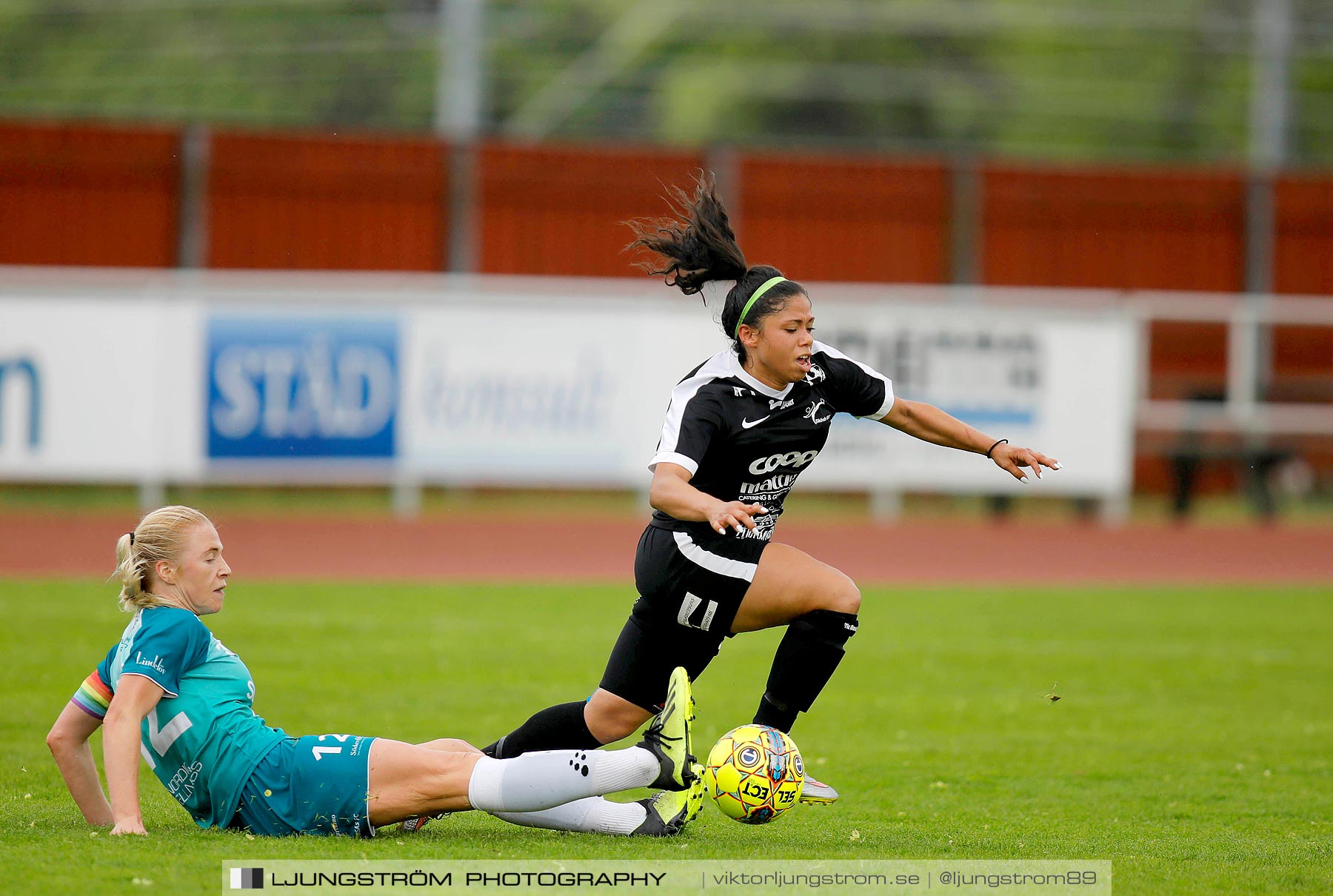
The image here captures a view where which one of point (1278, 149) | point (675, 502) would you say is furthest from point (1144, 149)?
point (675, 502)

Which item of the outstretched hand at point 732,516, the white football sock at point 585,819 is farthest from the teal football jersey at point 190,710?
the outstretched hand at point 732,516

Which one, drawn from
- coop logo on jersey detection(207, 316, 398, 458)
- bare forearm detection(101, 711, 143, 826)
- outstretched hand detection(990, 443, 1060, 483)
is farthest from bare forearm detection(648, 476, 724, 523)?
coop logo on jersey detection(207, 316, 398, 458)

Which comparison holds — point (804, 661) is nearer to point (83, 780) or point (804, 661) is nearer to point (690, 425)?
point (690, 425)

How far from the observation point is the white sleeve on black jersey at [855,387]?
5.75 meters

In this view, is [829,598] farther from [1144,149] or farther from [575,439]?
[1144,149]

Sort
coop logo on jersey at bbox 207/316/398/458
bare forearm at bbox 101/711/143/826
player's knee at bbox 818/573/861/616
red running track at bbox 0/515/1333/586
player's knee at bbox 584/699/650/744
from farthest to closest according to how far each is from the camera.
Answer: coop logo on jersey at bbox 207/316/398/458 < red running track at bbox 0/515/1333/586 < player's knee at bbox 584/699/650/744 < player's knee at bbox 818/573/861/616 < bare forearm at bbox 101/711/143/826

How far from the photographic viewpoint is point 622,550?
1656 centimetres

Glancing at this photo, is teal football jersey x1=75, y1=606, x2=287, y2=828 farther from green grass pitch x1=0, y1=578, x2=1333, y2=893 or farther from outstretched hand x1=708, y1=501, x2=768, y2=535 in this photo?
outstretched hand x1=708, y1=501, x2=768, y2=535

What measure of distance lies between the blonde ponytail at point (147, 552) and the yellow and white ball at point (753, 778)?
1.91 metres

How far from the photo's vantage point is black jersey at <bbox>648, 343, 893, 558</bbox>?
5387mm

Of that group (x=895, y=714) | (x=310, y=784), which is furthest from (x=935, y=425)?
(x=895, y=714)

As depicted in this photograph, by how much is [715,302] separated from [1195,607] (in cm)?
648

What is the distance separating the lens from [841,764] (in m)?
7.12

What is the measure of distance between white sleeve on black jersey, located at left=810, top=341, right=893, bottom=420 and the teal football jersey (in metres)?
2.34
